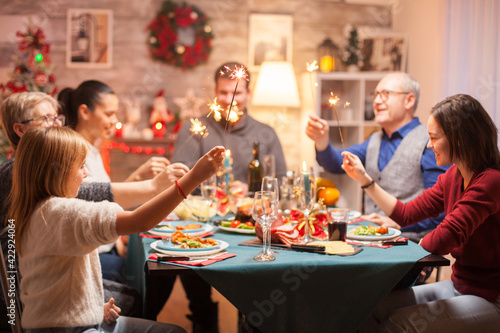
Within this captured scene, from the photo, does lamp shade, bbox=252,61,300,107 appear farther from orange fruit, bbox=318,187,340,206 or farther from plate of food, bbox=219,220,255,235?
plate of food, bbox=219,220,255,235

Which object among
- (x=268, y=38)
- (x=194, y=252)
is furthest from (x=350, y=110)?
(x=194, y=252)

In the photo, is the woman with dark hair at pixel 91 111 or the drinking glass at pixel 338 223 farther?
the woman with dark hair at pixel 91 111

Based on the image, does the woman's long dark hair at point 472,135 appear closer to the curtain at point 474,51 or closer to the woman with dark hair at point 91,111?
the curtain at point 474,51

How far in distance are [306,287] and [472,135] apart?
0.80m

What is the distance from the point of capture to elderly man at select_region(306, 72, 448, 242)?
2.55 meters

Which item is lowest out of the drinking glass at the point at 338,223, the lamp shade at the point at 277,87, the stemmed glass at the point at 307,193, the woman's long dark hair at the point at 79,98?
the drinking glass at the point at 338,223

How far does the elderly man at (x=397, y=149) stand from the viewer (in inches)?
100

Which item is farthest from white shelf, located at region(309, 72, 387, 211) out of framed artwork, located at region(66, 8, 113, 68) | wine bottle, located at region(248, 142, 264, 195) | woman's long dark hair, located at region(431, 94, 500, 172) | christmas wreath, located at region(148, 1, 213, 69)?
woman's long dark hair, located at region(431, 94, 500, 172)

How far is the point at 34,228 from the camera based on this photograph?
4.54 ft

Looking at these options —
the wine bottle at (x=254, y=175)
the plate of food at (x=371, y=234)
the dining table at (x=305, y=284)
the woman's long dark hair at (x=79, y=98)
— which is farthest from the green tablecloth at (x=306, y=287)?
the woman's long dark hair at (x=79, y=98)

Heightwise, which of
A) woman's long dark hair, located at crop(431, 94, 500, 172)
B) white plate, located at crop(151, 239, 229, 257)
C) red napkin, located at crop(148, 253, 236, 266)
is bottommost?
red napkin, located at crop(148, 253, 236, 266)

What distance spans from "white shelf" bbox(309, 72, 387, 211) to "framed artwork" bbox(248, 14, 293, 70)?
64cm

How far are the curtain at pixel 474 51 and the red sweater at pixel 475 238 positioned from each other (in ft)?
4.09

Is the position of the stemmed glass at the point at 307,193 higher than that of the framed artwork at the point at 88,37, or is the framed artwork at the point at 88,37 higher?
the framed artwork at the point at 88,37
